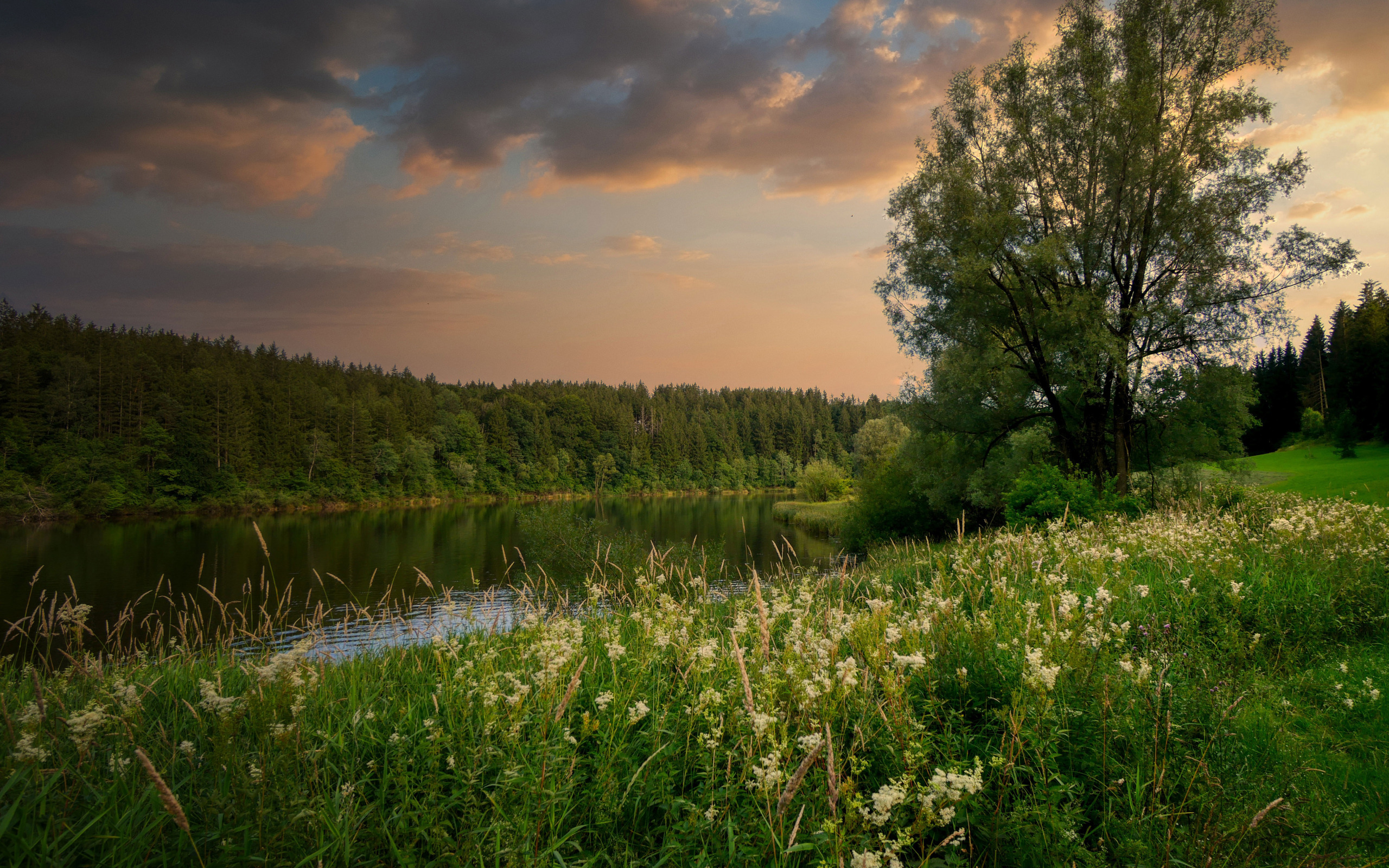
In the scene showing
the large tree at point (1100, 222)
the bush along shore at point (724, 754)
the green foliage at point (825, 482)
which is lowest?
the green foliage at point (825, 482)

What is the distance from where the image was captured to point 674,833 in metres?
2.69

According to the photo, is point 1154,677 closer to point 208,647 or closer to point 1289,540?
point 1289,540

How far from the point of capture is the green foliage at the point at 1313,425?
51875 millimetres

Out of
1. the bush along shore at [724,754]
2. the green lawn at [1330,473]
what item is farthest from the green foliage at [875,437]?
the bush along shore at [724,754]

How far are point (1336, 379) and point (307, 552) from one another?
80478 millimetres

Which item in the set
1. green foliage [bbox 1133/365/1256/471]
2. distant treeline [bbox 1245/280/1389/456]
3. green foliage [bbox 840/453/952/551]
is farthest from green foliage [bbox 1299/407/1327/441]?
green foliage [bbox 1133/365/1256/471]

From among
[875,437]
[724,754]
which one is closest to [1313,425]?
[875,437]

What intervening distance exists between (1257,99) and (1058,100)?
5.19m

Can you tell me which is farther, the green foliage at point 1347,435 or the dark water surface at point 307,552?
the green foliage at point 1347,435

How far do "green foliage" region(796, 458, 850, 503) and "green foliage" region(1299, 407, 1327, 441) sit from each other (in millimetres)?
39791

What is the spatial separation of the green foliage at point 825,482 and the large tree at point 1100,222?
48219mm

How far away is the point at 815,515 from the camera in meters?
54.0

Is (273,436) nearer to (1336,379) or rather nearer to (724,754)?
(724,754)

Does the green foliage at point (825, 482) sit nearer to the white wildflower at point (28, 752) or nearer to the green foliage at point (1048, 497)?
the green foliage at point (1048, 497)
